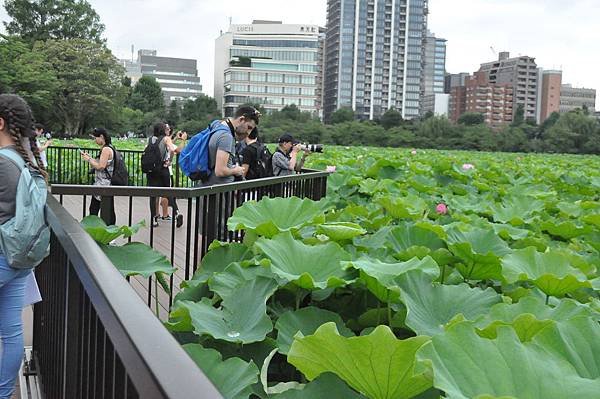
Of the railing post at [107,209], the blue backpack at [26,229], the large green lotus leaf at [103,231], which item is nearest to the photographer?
the large green lotus leaf at [103,231]

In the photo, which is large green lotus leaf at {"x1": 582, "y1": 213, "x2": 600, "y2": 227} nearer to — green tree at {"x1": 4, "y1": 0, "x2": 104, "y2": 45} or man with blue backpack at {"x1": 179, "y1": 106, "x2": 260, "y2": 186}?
man with blue backpack at {"x1": 179, "y1": 106, "x2": 260, "y2": 186}

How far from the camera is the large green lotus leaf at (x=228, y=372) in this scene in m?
1.36

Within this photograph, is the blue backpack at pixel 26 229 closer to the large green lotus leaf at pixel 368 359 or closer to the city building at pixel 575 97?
the large green lotus leaf at pixel 368 359

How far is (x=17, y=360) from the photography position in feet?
9.80

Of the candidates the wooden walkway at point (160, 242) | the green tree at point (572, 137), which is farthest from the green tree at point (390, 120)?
the wooden walkway at point (160, 242)

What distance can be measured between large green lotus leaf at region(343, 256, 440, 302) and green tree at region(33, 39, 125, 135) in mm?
44374

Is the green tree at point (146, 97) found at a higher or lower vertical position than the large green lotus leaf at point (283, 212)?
higher

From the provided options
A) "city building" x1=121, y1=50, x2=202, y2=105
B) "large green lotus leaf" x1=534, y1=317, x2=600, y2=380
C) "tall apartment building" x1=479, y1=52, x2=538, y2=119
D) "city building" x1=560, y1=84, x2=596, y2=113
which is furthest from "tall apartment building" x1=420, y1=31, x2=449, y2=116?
"large green lotus leaf" x1=534, y1=317, x2=600, y2=380

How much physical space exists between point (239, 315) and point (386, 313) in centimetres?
39

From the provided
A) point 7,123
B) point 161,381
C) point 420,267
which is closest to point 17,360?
point 7,123

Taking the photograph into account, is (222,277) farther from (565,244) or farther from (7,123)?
(565,244)

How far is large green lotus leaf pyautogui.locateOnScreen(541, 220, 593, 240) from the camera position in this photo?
3.80 m

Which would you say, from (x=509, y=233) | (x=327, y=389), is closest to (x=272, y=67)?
(x=509, y=233)

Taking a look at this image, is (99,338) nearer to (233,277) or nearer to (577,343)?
(233,277)
